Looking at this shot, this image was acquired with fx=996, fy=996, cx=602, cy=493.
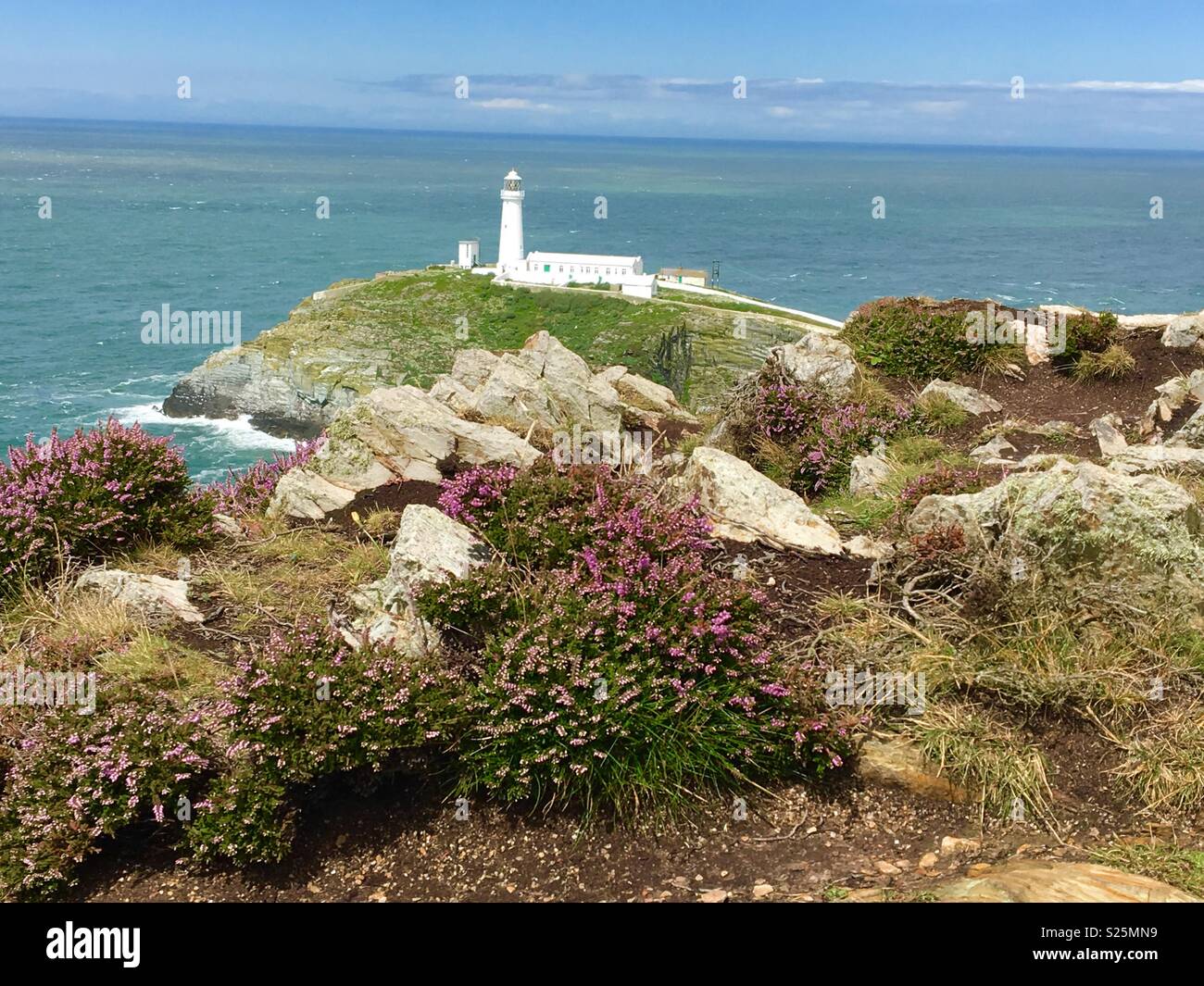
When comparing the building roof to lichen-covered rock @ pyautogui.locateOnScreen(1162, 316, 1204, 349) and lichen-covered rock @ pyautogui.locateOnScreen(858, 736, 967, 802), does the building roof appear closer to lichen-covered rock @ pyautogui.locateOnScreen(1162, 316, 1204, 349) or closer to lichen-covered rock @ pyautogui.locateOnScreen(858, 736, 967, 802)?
lichen-covered rock @ pyautogui.locateOnScreen(1162, 316, 1204, 349)

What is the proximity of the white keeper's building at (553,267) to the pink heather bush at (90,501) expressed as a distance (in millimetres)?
77964

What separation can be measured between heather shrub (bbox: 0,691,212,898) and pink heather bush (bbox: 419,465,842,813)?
173cm

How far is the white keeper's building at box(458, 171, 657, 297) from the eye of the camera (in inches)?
3479

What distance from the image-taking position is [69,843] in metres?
5.68

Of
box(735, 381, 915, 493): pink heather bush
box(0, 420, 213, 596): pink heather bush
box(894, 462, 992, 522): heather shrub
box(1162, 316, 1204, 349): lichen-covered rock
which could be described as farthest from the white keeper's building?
box(0, 420, 213, 596): pink heather bush

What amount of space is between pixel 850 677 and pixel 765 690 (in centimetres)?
84

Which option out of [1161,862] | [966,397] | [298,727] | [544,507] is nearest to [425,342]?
[966,397]

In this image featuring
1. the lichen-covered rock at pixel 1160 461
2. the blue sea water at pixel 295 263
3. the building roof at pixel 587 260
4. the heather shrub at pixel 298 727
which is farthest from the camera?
the building roof at pixel 587 260

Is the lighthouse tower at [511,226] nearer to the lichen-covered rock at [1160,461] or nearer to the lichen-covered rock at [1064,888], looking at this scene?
the lichen-covered rock at [1160,461]

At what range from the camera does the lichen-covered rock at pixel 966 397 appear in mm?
14594

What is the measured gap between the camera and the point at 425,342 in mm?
77250

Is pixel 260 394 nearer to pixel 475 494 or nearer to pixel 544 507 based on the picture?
pixel 475 494

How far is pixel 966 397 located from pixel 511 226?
3377 inches

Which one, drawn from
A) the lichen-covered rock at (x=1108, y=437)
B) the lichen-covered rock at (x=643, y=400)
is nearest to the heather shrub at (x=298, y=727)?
the lichen-covered rock at (x=1108, y=437)
